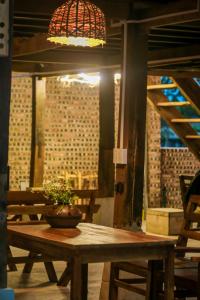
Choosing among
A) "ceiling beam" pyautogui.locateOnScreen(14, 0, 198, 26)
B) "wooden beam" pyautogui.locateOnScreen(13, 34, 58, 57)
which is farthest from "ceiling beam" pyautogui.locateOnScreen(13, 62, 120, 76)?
"ceiling beam" pyautogui.locateOnScreen(14, 0, 198, 26)

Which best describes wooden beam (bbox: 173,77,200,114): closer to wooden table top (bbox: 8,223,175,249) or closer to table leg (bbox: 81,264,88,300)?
wooden table top (bbox: 8,223,175,249)

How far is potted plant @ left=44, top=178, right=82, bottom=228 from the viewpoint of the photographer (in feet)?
21.4

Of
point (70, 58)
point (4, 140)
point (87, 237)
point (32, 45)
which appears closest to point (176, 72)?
point (70, 58)

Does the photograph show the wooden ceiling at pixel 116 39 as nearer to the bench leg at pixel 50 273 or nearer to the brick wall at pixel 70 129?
the brick wall at pixel 70 129

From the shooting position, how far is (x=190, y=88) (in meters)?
14.9

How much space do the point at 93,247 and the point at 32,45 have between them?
6104mm

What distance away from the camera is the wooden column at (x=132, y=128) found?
9367 mm

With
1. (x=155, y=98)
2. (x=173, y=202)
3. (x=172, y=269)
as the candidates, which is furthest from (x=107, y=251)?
(x=173, y=202)

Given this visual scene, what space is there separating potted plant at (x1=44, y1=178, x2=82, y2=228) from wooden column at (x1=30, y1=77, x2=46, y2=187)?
8.14 metres

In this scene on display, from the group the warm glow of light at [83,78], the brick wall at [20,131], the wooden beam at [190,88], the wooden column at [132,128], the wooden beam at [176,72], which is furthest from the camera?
the brick wall at [20,131]

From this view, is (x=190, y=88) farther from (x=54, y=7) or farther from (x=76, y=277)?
(x=76, y=277)

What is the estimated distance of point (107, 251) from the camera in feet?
18.5

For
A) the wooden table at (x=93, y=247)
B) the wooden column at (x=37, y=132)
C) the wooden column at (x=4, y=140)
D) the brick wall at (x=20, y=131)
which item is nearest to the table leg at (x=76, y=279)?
the wooden table at (x=93, y=247)

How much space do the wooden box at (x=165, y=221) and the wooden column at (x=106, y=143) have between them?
0.85 m
